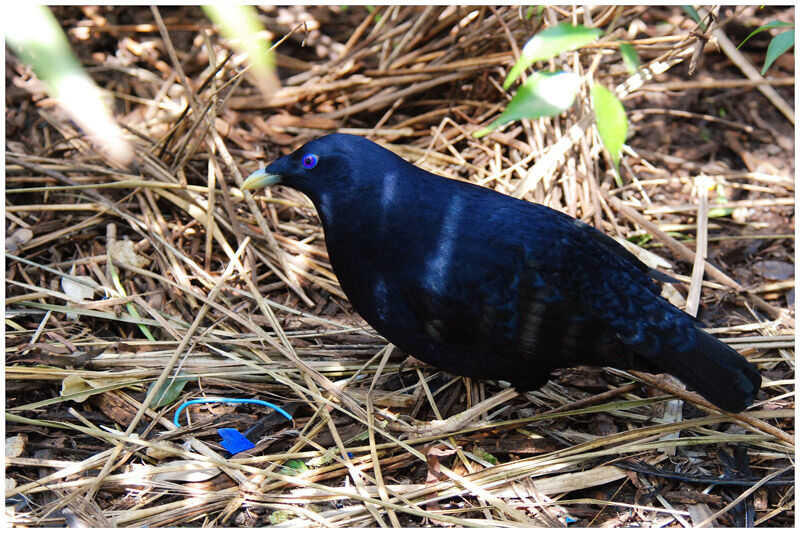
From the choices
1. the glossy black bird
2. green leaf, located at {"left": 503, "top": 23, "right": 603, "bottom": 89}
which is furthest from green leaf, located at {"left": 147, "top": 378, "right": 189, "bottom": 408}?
green leaf, located at {"left": 503, "top": 23, "right": 603, "bottom": 89}

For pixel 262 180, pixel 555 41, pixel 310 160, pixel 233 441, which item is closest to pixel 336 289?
pixel 262 180

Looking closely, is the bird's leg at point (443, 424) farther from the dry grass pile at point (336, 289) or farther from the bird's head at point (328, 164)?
the bird's head at point (328, 164)

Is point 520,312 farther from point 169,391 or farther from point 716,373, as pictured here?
point 169,391

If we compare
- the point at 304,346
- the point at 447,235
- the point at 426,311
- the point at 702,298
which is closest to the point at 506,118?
the point at 447,235

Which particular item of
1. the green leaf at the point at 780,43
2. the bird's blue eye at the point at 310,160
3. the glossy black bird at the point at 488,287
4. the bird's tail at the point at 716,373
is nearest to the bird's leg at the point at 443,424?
the glossy black bird at the point at 488,287

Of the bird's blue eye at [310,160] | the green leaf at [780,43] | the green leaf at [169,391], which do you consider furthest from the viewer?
the green leaf at [169,391]

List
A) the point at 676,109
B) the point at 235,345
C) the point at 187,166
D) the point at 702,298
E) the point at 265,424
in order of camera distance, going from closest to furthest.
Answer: the point at 265,424
the point at 235,345
the point at 702,298
the point at 187,166
the point at 676,109

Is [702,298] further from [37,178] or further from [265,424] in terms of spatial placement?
[37,178]
